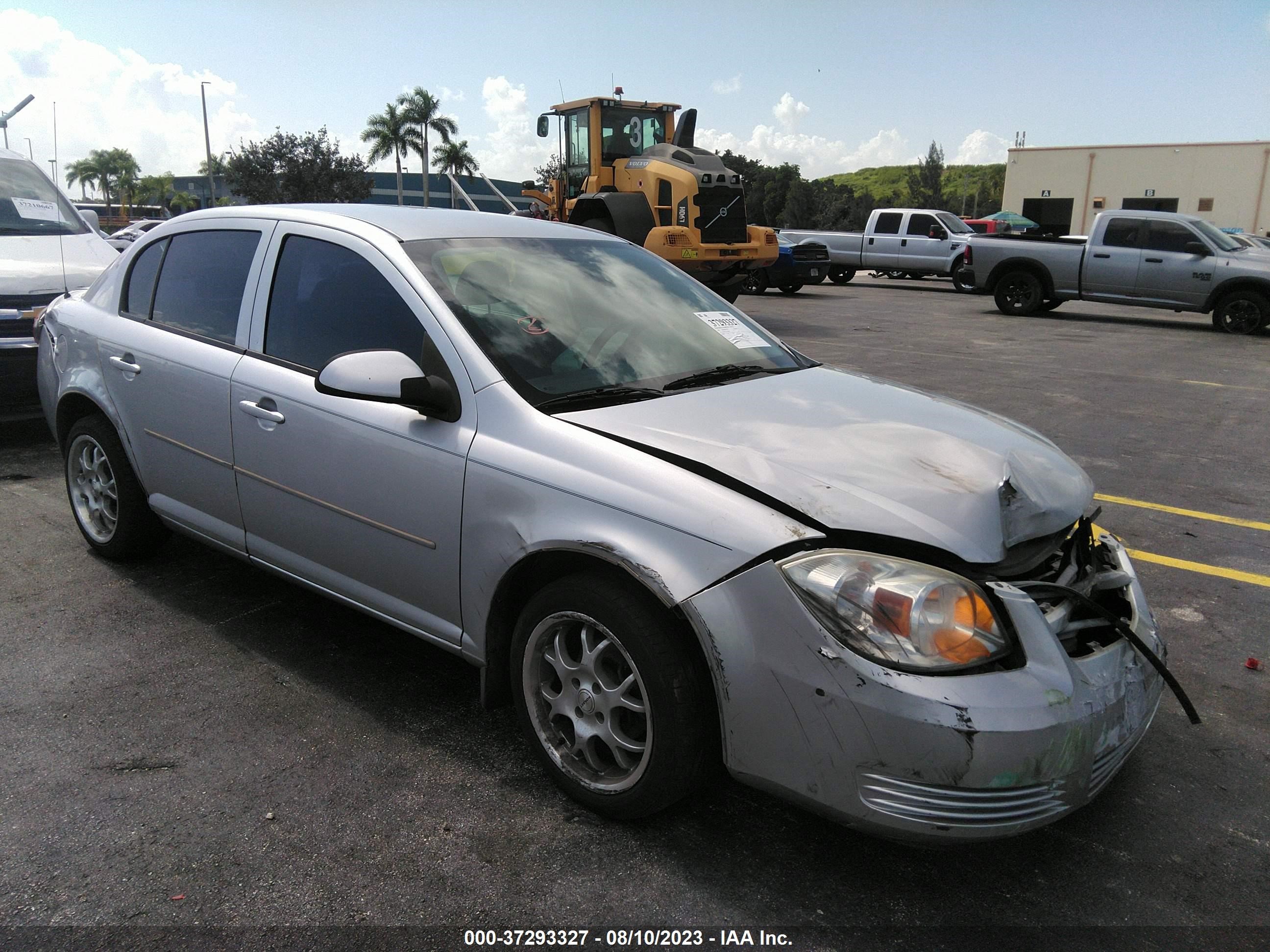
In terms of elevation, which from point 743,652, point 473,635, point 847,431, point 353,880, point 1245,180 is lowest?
point 353,880

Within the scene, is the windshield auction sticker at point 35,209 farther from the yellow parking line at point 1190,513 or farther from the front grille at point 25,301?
the yellow parking line at point 1190,513

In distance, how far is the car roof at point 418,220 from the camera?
3346 millimetres

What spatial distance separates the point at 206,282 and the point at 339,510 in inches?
54.1

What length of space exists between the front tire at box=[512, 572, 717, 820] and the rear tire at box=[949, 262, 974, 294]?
19.6 metres

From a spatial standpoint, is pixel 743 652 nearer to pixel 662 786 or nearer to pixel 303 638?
pixel 662 786

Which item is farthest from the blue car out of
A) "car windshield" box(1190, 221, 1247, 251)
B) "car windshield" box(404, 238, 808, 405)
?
"car windshield" box(404, 238, 808, 405)

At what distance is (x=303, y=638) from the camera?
3.73 metres

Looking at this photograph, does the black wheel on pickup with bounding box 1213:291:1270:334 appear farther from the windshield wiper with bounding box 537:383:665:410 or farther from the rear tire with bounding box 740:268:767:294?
the windshield wiper with bounding box 537:383:665:410

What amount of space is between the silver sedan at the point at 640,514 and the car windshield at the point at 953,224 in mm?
22042

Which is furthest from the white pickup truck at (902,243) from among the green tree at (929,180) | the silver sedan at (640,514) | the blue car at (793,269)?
the green tree at (929,180)

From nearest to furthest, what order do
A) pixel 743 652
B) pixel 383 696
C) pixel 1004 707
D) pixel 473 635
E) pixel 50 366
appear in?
pixel 1004 707 → pixel 743 652 → pixel 473 635 → pixel 383 696 → pixel 50 366

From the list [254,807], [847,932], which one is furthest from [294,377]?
[847,932]

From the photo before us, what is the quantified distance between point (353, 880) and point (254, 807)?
0.47 metres

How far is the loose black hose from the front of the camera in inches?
93.0
